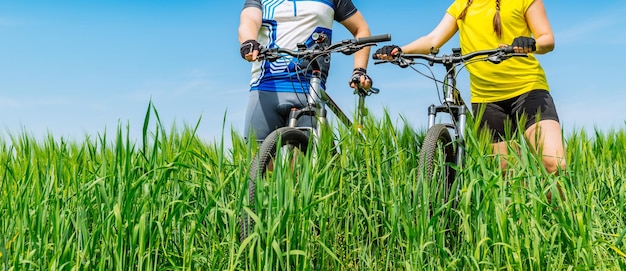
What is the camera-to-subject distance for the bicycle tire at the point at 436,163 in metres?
3.66

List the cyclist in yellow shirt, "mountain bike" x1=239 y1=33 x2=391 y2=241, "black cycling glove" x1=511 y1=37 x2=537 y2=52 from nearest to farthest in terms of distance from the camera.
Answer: "mountain bike" x1=239 y1=33 x2=391 y2=241 < "black cycling glove" x1=511 y1=37 x2=537 y2=52 < the cyclist in yellow shirt

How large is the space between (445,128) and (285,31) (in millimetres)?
1226

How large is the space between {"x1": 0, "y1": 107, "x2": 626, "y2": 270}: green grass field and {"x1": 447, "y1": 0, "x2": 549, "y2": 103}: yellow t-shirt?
702mm

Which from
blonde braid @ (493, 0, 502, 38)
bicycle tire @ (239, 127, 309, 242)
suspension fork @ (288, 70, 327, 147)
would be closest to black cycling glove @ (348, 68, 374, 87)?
suspension fork @ (288, 70, 327, 147)

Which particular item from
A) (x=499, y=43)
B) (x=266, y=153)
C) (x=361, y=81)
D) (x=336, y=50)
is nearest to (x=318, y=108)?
(x=336, y=50)

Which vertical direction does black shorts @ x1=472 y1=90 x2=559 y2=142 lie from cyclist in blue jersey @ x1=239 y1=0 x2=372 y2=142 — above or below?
below

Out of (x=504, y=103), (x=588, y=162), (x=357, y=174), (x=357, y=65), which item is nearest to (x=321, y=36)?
(x=357, y=65)

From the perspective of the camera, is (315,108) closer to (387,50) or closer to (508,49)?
(387,50)

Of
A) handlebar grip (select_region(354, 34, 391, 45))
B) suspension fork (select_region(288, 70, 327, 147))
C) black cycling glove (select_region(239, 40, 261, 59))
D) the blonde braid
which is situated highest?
the blonde braid

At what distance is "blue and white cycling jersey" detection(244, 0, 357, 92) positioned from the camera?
4.55 m

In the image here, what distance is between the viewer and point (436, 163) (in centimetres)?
387

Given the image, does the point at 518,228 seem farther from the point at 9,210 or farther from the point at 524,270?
the point at 9,210

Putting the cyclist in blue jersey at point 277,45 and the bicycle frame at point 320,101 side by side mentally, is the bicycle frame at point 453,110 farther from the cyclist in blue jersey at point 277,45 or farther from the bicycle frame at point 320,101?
the cyclist in blue jersey at point 277,45

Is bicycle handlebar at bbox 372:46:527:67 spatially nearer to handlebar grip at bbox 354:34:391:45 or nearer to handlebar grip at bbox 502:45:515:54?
handlebar grip at bbox 502:45:515:54
